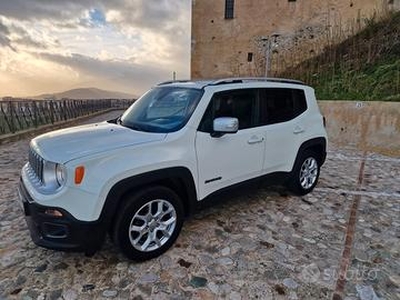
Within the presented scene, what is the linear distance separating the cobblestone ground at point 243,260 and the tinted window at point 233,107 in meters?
1.16

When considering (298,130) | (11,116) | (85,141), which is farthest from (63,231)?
(11,116)

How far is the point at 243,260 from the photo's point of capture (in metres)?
2.63

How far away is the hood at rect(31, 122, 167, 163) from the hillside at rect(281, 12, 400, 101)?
8543mm

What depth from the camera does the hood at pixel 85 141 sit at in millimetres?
2314

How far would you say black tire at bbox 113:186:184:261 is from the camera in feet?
7.78

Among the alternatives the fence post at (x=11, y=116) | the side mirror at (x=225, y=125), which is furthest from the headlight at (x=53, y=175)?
the fence post at (x=11, y=116)

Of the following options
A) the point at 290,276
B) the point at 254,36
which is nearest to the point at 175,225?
the point at 290,276

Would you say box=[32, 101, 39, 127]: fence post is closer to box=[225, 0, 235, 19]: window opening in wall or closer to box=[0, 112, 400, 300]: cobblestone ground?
box=[0, 112, 400, 300]: cobblestone ground

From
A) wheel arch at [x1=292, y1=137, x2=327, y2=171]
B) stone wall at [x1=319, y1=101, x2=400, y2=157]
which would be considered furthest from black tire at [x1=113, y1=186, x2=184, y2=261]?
stone wall at [x1=319, y1=101, x2=400, y2=157]

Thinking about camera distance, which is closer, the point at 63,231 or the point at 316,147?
the point at 63,231

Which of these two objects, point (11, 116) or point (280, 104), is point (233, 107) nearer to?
point (280, 104)

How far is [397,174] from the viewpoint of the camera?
5.60 metres

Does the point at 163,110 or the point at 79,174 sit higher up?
the point at 163,110

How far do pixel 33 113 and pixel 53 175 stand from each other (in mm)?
9075
